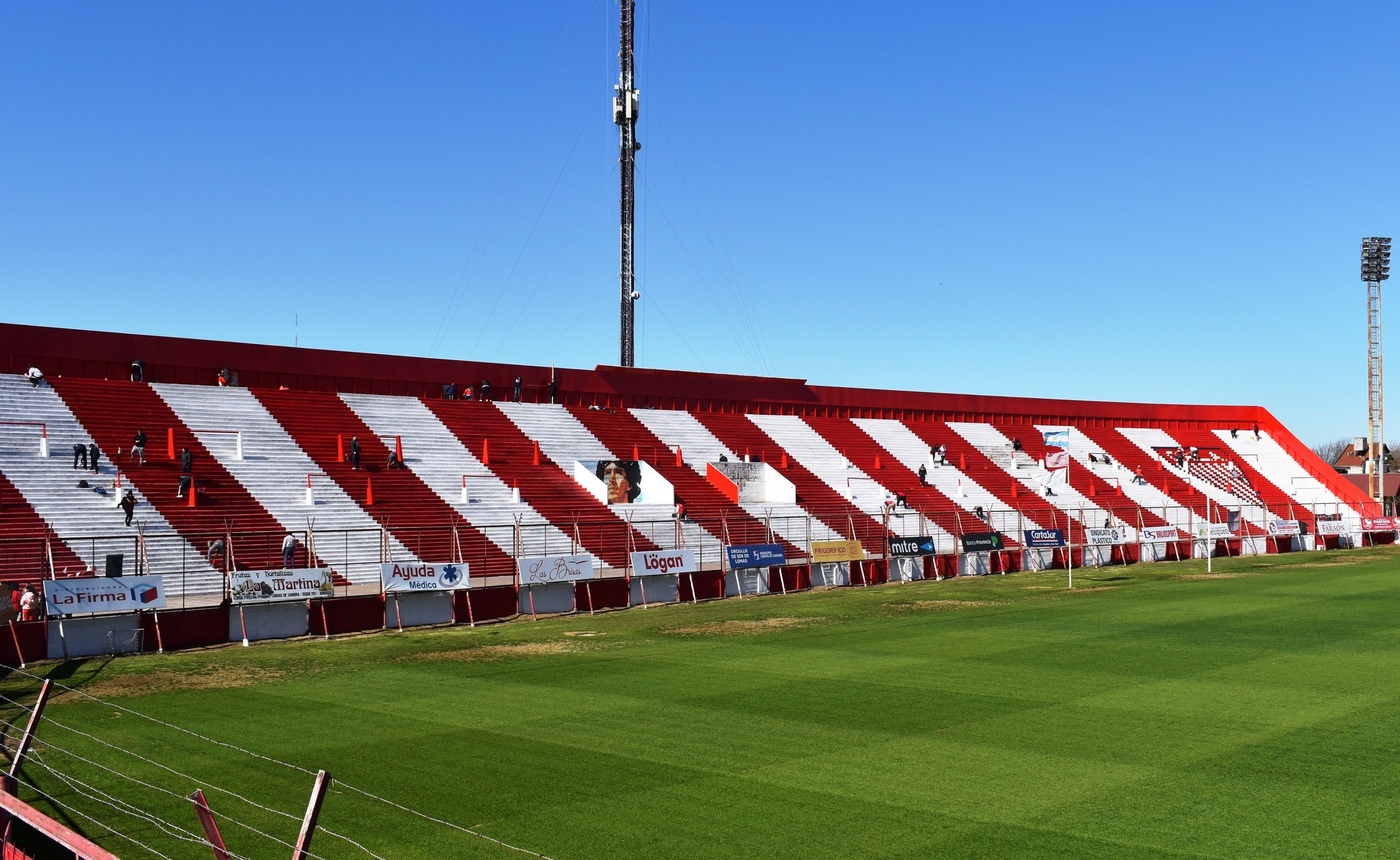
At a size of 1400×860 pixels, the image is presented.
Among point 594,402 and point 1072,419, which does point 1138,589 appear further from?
point 1072,419

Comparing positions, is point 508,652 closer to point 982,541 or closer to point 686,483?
point 686,483

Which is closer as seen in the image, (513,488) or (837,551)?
(837,551)

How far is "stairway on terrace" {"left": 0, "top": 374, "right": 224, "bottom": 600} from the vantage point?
3516cm

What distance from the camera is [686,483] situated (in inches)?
2103

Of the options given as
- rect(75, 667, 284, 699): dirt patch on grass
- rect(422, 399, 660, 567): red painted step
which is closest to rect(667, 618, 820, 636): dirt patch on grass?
rect(75, 667, 284, 699): dirt patch on grass

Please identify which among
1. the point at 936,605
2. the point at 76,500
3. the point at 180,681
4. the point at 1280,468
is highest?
the point at 1280,468

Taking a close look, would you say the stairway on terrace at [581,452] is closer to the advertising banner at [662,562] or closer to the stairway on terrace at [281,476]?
the advertising banner at [662,562]

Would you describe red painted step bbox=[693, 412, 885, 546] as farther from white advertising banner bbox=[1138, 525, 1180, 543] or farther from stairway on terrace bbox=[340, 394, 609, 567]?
white advertising banner bbox=[1138, 525, 1180, 543]

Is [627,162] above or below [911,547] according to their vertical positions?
above

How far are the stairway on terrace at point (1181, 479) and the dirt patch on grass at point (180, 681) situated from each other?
49994mm

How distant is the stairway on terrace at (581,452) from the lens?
1845 inches

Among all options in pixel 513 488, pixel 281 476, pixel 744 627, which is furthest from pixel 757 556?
pixel 281 476

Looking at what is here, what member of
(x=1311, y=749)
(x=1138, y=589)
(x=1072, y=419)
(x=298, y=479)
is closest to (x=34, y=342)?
(x=298, y=479)

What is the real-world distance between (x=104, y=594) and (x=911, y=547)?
30.4 metres
